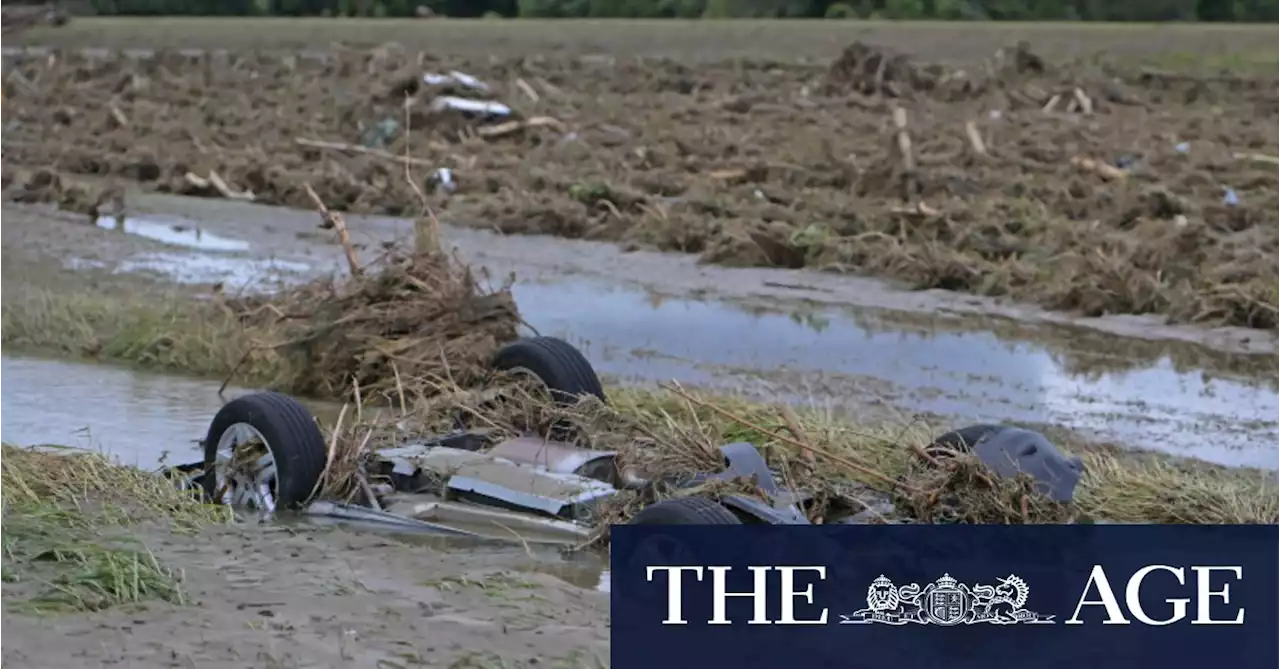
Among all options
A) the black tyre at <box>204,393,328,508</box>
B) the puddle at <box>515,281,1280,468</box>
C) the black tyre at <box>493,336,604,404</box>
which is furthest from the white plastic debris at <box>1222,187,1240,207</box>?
the black tyre at <box>204,393,328,508</box>

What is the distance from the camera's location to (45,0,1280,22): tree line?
46.7m

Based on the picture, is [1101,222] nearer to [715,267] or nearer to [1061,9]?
[715,267]

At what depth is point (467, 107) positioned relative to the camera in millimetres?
34156

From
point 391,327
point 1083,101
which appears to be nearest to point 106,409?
point 391,327

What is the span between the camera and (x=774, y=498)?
27.0 ft

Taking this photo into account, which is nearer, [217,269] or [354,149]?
[217,269]

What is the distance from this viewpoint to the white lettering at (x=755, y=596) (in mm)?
5363

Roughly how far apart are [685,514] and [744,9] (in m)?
52.0

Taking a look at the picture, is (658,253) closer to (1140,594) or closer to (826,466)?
(826,466)

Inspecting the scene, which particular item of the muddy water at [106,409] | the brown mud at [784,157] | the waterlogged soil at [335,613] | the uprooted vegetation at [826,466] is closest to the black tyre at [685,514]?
the waterlogged soil at [335,613]

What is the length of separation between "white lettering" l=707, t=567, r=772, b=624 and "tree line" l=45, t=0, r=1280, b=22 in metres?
42.9

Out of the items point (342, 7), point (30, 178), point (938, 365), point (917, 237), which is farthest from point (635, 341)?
point (342, 7)

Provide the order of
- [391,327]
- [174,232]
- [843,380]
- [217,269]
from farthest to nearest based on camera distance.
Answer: [174,232] → [217,269] → [843,380] → [391,327]

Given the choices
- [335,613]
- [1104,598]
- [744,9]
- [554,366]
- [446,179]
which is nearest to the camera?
[1104,598]
